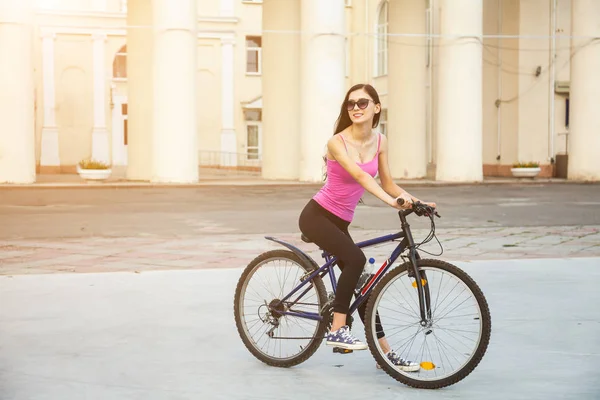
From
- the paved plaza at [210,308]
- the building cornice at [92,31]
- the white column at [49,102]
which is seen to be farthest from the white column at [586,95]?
the white column at [49,102]

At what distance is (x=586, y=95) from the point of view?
32.7 meters

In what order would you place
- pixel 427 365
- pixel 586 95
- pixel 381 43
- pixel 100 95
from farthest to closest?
pixel 100 95 → pixel 381 43 → pixel 586 95 → pixel 427 365

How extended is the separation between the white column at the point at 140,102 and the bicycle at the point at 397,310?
2873 centimetres

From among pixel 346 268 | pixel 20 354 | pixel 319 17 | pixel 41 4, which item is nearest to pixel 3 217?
pixel 20 354

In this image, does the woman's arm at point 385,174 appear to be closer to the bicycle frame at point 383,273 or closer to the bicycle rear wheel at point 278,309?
the bicycle frame at point 383,273

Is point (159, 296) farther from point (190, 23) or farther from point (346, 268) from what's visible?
point (190, 23)

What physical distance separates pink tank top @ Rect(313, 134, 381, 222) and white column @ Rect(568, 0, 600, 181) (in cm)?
2850

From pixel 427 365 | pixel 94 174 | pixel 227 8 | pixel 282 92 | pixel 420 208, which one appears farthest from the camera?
pixel 227 8

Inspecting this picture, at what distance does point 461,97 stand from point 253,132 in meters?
20.7

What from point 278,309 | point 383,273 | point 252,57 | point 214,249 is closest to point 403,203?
point 383,273

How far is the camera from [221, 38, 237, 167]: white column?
164 ft

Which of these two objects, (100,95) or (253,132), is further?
(253,132)

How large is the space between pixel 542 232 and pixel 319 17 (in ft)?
61.0

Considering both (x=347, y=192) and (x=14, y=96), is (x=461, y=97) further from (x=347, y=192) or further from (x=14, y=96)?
(x=347, y=192)
